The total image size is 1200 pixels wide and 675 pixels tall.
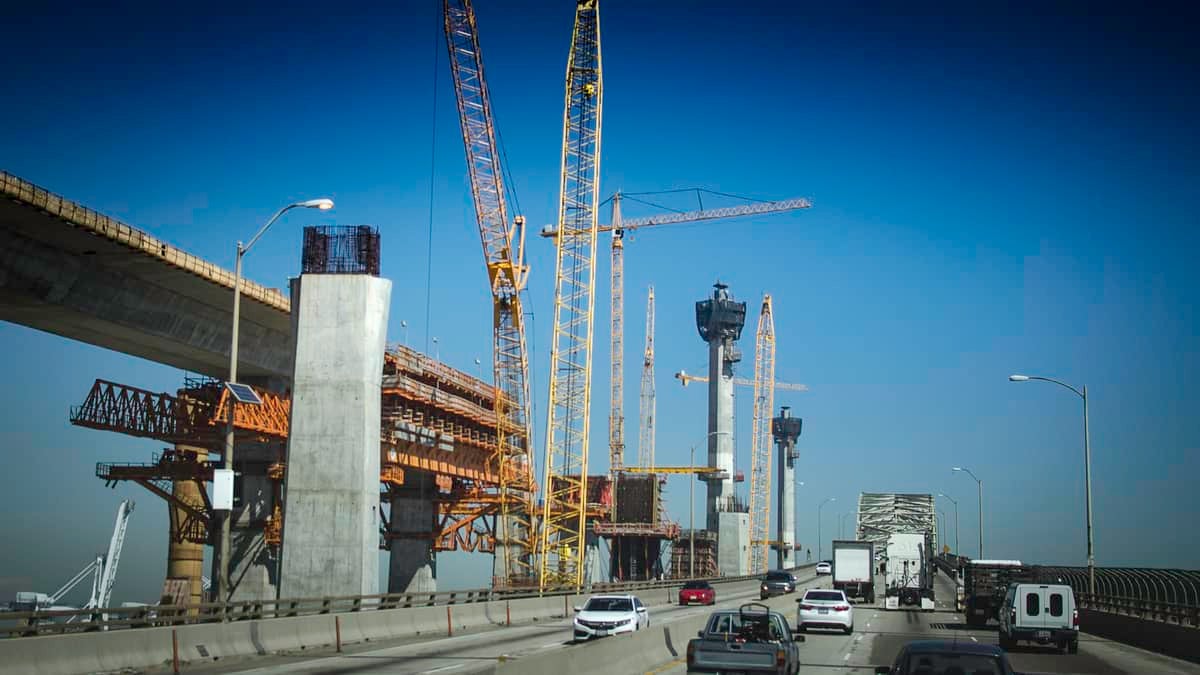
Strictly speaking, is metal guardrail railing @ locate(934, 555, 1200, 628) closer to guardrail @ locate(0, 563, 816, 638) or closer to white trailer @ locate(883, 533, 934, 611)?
white trailer @ locate(883, 533, 934, 611)

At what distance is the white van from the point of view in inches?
1366

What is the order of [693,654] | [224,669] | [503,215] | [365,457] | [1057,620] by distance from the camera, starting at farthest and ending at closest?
[503,215]
[365,457]
[1057,620]
[224,669]
[693,654]

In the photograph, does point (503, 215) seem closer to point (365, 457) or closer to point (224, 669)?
point (365, 457)

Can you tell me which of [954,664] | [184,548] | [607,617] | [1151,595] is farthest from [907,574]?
[954,664]

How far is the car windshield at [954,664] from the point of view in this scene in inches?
537

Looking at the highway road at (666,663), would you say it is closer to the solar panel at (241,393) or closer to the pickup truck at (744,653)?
the pickup truck at (744,653)

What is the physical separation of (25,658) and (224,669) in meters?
5.26

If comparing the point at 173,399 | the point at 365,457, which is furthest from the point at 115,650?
the point at 173,399

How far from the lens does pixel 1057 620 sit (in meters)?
34.8

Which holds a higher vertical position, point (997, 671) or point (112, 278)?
point (112, 278)

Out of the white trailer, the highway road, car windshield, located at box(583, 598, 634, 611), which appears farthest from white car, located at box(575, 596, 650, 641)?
the white trailer

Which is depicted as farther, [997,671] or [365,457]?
[365,457]

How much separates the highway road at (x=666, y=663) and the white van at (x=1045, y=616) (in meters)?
0.54

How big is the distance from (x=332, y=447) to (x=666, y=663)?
19041 millimetres
